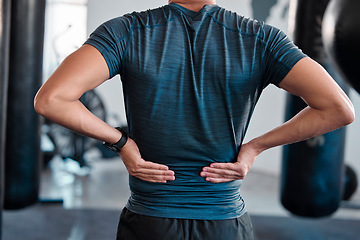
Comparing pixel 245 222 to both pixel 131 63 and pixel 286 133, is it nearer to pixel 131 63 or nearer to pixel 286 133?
pixel 286 133

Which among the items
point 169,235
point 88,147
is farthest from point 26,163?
point 169,235

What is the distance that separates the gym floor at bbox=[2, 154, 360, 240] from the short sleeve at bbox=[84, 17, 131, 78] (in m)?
2.02

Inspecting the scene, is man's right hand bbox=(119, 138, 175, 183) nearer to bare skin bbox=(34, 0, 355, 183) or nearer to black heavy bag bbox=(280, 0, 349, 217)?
bare skin bbox=(34, 0, 355, 183)

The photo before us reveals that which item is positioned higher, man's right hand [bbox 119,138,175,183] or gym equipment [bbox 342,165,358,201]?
man's right hand [bbox 119,138,175,183]

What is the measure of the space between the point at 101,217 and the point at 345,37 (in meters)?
2.23

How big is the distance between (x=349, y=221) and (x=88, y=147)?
8.70 feet

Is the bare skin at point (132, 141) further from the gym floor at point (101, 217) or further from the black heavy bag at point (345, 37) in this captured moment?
the gym floor at point (101, 217)

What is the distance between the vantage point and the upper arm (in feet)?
2.68

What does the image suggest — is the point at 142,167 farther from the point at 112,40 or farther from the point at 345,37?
the point at 345,37

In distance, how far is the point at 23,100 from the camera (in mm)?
2498

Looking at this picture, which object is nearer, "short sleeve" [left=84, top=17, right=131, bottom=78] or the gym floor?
"short sleeve" [left=84, top=17, right=131, bottom=78]

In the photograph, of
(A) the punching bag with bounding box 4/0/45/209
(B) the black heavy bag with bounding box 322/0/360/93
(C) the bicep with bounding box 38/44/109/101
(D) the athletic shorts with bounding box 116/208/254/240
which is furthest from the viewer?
(A) the punching bag with bounding box 4/0/45/209

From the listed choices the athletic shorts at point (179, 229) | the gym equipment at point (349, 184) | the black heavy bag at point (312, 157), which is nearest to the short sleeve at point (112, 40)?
the athletic shorts at point (179, 229)

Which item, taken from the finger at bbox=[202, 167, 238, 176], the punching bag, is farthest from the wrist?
the punching bag
